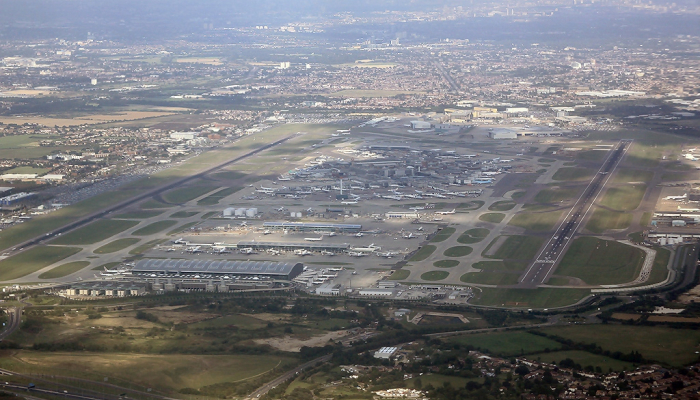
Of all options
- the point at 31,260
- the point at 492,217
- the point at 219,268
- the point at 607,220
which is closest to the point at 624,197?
the point at 607,220

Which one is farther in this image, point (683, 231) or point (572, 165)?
point (572, 165)

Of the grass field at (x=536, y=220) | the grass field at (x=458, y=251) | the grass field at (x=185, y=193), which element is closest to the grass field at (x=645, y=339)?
the grass field at (x=458, y=251)

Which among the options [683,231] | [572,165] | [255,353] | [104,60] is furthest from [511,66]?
[255,353]

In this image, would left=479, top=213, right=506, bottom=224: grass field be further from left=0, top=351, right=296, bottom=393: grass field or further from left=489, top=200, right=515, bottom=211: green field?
left=0, top=351, right=296, bottom=393: grass field

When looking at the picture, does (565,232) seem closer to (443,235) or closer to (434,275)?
(443,235)

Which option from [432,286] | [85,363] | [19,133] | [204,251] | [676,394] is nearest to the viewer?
[676,394]

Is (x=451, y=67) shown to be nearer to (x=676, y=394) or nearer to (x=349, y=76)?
(x=349, y=76)

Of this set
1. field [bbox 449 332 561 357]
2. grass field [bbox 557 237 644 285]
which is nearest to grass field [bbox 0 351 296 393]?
field [bbox 449 332 561 357]
